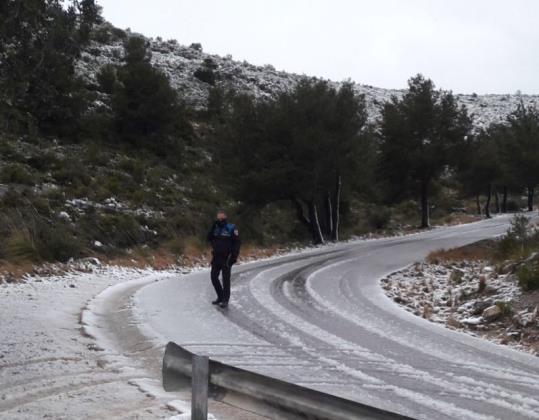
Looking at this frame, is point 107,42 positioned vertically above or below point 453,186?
above

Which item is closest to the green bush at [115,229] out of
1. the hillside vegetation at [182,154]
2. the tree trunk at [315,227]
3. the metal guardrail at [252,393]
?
the hillside vegetation at [182,154]

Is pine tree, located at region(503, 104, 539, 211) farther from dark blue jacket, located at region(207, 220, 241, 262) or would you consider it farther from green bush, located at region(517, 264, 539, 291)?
dark blue jacket, located at region(207, 220, 241, 262)

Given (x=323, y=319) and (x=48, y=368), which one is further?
(x=323, y=319)

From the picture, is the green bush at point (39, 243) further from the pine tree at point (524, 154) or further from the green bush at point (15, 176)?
the pine tree at point (524, 154)

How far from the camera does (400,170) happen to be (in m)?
40.8

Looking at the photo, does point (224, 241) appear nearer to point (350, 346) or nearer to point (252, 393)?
point (350, 346)

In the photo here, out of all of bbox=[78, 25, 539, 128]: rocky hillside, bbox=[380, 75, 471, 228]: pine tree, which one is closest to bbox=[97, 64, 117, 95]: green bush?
bbox=[78, 25, 539, 128]: rocky hillside

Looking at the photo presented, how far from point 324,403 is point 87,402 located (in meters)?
2.80

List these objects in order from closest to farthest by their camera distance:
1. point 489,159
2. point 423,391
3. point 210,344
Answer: point 423,391
point 210,344
point 489,159

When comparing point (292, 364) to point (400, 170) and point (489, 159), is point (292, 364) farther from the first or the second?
point (489, 159)

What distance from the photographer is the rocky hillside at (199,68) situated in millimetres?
49062

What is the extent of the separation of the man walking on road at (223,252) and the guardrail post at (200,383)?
22.7 ft

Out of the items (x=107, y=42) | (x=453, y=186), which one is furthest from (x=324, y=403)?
(x=453, y=186)

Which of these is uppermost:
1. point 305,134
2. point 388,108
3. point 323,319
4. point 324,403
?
point 388,108
